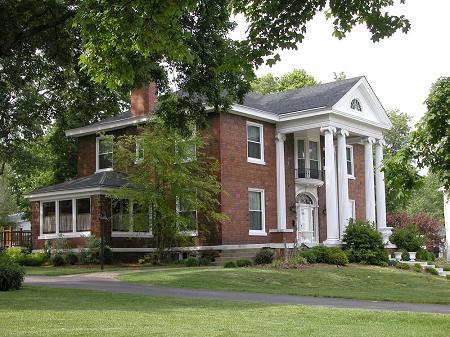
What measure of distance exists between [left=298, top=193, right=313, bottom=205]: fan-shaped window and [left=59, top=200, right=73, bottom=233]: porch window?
12151 mm

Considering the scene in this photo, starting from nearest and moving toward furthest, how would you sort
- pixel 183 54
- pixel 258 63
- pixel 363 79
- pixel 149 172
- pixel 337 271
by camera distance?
pixel 258 63
pixel 183 54
pixel 337 271
pixel 149 172
pixel 363 79

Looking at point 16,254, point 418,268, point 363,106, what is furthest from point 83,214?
point 418,268

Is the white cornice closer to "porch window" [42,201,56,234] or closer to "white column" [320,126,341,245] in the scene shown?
"porch window" [42,201,56,234]

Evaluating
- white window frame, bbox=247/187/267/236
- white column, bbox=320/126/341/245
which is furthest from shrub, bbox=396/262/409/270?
white window frame, bbox=247/187/267/236

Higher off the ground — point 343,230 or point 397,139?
point 397,139

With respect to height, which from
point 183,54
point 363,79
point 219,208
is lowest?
point 219,208

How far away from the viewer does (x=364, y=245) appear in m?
30.8

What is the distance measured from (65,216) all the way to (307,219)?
42.1ft

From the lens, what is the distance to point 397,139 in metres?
72.6

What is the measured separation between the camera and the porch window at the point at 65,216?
3216 centimetres

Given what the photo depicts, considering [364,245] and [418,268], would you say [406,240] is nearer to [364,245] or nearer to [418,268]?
[418,268]

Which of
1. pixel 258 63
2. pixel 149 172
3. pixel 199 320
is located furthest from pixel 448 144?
pixel 149 172

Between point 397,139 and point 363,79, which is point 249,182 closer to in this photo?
point 363,79

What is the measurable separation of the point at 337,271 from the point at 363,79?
43.4ft
